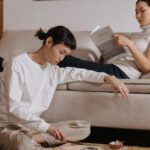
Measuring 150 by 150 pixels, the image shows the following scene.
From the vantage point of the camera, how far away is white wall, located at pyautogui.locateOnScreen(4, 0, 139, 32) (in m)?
3.17

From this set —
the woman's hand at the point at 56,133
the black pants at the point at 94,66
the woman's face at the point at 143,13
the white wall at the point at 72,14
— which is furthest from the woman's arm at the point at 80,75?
the white wall at the point at 72,14

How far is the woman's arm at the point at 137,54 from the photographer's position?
2.23m

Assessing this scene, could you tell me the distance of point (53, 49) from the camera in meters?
1.86

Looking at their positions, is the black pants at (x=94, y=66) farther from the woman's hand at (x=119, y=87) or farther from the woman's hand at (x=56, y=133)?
the woman's hand at (x=56, y=133)

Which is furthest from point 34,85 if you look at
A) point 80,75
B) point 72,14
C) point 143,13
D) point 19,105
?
point 72,14

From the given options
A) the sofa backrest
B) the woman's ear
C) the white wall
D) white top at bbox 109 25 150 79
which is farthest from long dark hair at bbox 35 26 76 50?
the white wall

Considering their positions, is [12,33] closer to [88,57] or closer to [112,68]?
[88,57]

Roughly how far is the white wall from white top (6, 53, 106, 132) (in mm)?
1220

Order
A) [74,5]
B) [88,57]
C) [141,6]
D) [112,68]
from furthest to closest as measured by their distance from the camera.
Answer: [74,5] → [88,57] → [141,6] → [112,68]

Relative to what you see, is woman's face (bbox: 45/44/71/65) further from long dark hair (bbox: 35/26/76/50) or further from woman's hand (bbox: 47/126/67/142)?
woman's hand (bbox: 47/126/67/142)

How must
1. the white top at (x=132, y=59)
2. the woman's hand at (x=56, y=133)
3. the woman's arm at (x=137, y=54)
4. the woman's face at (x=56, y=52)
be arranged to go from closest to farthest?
the woman's hand at (x=56, y=133), the woman's face at (x=56, y=52), the woman's arm at (x=137, y=54), the white top at (x=132, y=59)

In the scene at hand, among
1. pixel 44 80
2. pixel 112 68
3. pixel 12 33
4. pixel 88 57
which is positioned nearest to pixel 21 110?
pixel 44 80

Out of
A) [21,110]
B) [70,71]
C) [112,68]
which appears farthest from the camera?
[112,68]

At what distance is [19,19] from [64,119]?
153cm
